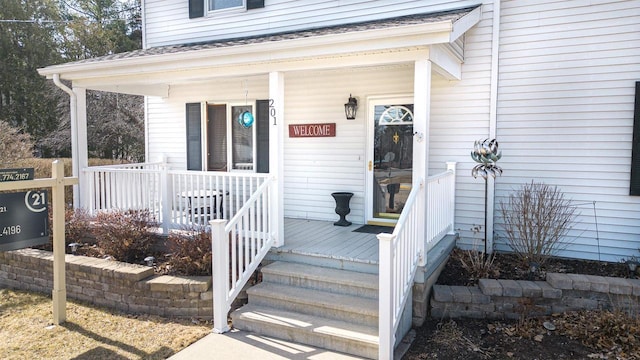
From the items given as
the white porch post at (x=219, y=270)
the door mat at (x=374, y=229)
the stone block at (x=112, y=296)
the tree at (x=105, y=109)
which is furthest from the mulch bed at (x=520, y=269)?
the tree at (x=105, y=109)

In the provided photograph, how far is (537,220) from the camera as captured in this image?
16.8 ft

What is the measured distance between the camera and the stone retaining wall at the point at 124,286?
15.7 ft

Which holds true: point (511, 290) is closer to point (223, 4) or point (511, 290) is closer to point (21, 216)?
point (21, 216)

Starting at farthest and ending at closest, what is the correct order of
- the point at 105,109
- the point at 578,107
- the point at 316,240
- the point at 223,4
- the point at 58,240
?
the point at 105,109 → the point at 223,4 → the point at 316,240 → the point at 578,107 → the point at 58,240

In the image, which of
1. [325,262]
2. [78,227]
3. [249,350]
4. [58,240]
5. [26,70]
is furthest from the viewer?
[26,70]

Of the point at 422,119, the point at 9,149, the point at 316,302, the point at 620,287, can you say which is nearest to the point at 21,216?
the point at 316,302

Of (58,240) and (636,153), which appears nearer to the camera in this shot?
(58,240)

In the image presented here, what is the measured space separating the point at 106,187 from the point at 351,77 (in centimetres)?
432

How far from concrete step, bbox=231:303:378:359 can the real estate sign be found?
231 cm

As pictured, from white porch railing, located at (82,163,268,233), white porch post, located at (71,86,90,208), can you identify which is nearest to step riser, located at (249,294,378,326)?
white porch railing, located at (82,163,268,233)

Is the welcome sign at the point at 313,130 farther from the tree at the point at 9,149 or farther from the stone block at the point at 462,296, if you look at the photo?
the tree at the point at 9,149

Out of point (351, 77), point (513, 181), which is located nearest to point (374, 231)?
point (513, 181)

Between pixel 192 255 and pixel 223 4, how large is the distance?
5.10 m

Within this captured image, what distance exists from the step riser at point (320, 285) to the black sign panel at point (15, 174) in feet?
8.94
